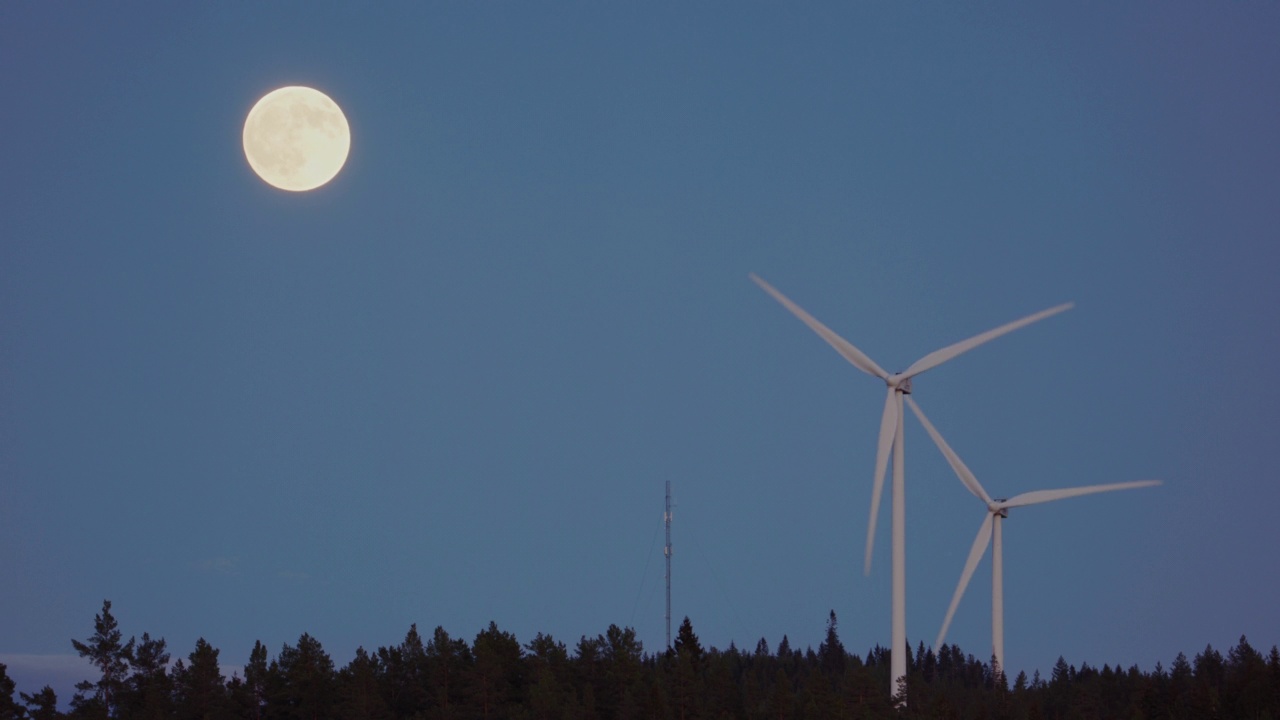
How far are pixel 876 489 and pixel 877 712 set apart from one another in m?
40.9

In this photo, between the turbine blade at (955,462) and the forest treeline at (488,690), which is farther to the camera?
the forest treeline at (488,690)

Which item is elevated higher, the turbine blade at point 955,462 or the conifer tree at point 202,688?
the turbine blade at point 955,462

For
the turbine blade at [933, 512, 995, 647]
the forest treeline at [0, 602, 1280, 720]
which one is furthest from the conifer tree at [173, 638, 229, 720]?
the turbine blade at [933, 512, 995, 647]

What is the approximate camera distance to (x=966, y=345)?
8362 cm

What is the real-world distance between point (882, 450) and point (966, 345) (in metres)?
9.24

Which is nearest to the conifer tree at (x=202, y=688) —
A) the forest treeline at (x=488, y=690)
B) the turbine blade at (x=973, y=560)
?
the forest treeline at (x=488, y=690)

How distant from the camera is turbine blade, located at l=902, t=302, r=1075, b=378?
8161cm

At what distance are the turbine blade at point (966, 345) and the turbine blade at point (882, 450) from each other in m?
2.12

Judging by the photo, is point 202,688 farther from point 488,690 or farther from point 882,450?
point 882,450

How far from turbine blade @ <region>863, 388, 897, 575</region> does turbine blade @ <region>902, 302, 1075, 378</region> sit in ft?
6.97

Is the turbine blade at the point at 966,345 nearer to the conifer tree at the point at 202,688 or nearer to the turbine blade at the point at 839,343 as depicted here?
the turbine blade at the point at 839,343

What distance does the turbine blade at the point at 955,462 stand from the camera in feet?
278

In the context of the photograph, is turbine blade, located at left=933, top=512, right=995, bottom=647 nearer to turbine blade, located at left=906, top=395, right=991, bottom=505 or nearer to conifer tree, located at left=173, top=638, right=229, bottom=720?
turbine blade, located at left=906, top=395, right=991, bottom=505

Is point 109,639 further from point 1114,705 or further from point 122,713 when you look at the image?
point 1114,705
